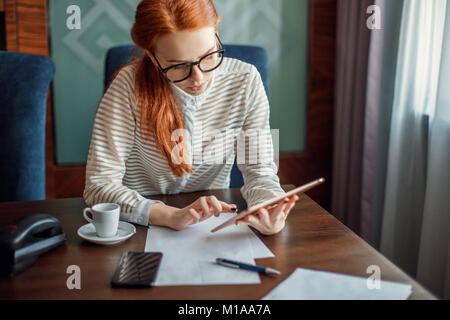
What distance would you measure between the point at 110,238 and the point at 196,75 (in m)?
0.42

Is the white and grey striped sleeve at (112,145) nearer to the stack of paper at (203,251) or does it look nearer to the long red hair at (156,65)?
the long red hair at (156,65)

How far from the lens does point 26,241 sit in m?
0.76

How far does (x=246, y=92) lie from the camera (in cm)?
124

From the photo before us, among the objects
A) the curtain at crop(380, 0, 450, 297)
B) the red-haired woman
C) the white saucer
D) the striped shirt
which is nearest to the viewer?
the white saucer

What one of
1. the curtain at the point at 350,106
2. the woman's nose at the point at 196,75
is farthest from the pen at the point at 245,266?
the curtain at the point at 350,106

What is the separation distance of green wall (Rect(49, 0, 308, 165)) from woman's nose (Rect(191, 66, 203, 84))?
1294mm

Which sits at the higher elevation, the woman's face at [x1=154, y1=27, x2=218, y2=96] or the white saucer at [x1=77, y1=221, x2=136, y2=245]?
the woman's face at [x1=154, y1=27, x2=218, y2=96]

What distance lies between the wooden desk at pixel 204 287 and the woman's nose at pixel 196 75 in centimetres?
37

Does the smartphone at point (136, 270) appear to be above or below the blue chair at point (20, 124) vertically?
below

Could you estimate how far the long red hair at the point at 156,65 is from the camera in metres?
0.97

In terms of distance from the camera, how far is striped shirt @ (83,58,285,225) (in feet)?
3.52

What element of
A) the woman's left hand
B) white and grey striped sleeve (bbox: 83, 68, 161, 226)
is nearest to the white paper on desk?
the woman's left hand

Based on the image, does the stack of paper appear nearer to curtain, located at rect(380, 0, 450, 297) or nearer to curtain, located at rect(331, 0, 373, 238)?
curtain, located at rect(380, 0, 450, 297)

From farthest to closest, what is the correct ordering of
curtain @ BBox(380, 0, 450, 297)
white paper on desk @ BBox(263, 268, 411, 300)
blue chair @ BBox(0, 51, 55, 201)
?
curtain @ BBox(380, 0, 450, 297)
blue chair @ BBox(0, 51, 55, 201)
white paper on desk @ BBox(263, 268, 411, 300)
